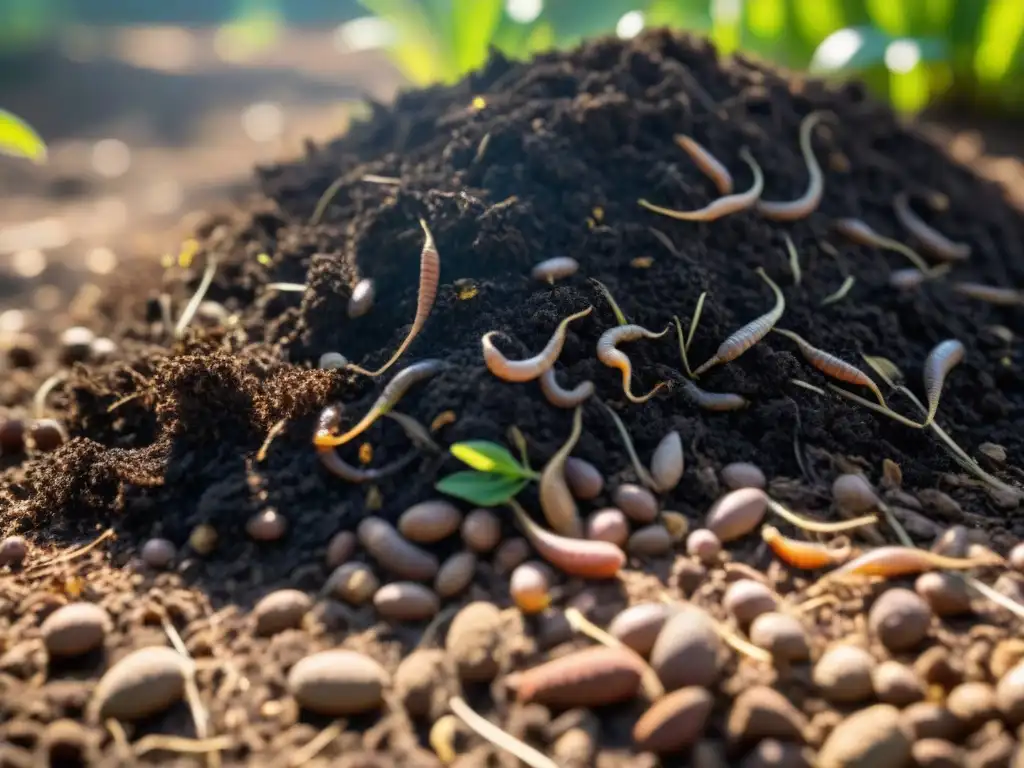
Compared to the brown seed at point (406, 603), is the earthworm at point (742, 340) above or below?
above

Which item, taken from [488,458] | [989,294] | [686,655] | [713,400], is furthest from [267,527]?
[989,294]

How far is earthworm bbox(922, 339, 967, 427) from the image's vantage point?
1.85m

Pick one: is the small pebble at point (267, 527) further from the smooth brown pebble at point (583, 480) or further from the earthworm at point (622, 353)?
the earthworm at point (622, 353)

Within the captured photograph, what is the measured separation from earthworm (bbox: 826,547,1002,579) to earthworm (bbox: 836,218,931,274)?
1142 mm

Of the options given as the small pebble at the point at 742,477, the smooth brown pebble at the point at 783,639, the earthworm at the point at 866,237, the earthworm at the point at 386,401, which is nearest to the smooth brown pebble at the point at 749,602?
the smooth brown pebble at the point at 783,639

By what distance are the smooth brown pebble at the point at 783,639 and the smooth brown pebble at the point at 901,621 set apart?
0.12 m

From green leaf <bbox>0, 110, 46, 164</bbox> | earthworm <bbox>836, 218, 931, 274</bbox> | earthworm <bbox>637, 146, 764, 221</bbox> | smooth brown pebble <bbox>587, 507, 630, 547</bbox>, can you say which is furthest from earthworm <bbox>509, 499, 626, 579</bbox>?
green leaf <bbox>0, 110, 46, 164</bbox>

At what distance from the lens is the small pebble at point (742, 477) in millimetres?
1619

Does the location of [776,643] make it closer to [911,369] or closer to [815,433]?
[815,433]

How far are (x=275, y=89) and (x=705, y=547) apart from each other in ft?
18.4

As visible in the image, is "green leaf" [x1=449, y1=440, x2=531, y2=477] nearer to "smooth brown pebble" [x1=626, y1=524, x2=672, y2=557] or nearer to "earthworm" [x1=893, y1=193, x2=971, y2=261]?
"smooth brown pebble" [x1=626, y1=524, x2=672, y2=557]

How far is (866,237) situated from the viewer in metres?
2.36

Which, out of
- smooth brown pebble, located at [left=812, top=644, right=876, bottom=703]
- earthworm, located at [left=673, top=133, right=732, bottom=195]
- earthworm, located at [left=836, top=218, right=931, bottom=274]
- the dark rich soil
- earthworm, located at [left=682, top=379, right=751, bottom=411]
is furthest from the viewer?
earthworm, located at [left=836, top=218, right=931, bottom=274]

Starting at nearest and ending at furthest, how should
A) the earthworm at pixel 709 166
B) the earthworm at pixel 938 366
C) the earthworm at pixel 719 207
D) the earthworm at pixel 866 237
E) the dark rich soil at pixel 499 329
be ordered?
the dark rich soil at pixel 499 329 < the earthworm at pixel 938 366 < the earthworm at pixel 719 207 < the earthworm at pixel 709 166 < the earthworm at pixel 866 237
